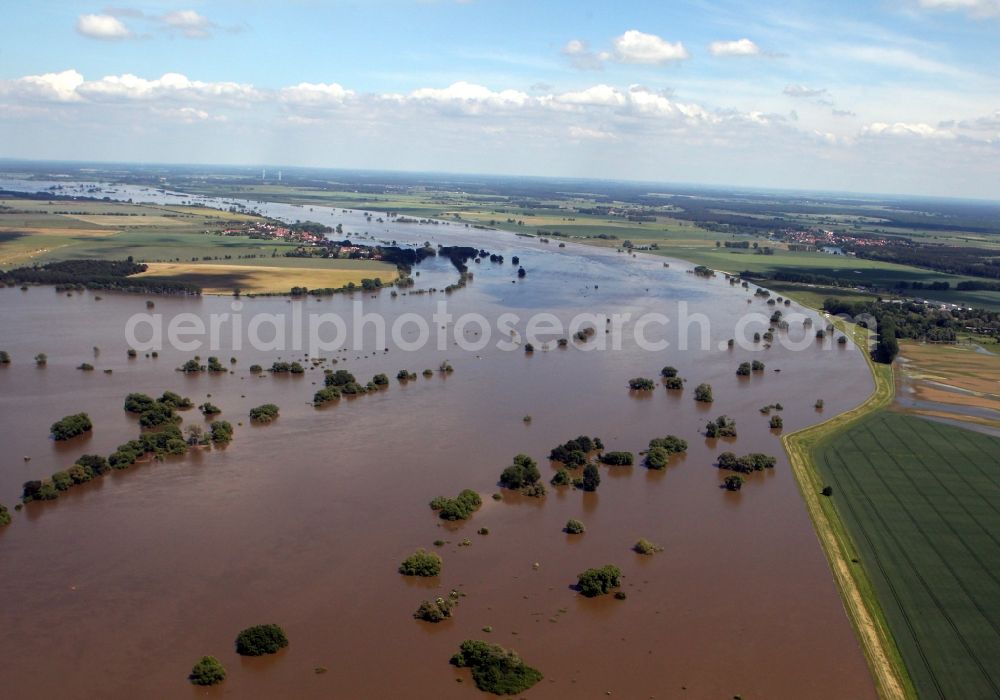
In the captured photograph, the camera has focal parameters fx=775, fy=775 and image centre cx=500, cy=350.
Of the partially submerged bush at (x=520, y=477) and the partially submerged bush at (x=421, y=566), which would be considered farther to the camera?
the partially submerged bush at (x=520, y=477)

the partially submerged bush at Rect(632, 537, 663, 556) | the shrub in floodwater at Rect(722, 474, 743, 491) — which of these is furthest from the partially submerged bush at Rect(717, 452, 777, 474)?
the partially submerged bush at Rect(632, 537, 663, 556)

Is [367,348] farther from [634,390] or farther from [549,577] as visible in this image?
[549,577]

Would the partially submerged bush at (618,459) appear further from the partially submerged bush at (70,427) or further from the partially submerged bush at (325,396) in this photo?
the partially submerged bush at (70,427)

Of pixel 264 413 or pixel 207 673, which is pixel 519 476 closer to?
pixel 264 413

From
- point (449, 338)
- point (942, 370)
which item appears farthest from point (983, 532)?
point (449, 338)

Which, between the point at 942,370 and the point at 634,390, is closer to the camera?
the point at 634,390

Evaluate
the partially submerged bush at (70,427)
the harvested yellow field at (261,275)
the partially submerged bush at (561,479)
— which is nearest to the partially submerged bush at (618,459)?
the partially submerged bush at (561,479)
